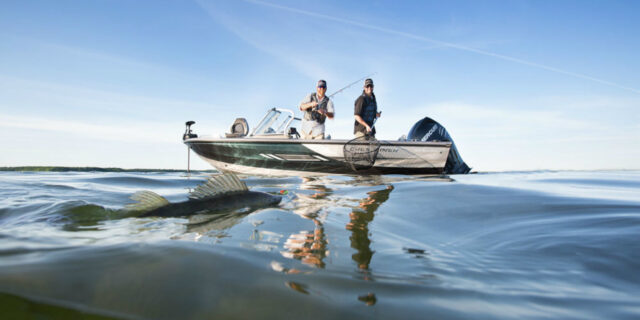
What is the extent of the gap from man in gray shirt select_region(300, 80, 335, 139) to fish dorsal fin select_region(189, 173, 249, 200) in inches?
202

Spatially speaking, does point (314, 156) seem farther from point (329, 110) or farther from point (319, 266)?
point (319, 266)

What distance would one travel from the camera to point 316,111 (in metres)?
8.30

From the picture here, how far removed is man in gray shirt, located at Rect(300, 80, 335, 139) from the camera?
8.06 meters

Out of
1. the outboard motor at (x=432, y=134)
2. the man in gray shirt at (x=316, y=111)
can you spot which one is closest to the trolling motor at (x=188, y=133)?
the man in gray shirt at (x=316, y=111)

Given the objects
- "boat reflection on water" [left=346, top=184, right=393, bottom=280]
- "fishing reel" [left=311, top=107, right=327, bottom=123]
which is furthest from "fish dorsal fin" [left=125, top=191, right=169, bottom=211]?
"fishing reel" [left=311, top=107, right=327, bottom=123]

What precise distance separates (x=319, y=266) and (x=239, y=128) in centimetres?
972

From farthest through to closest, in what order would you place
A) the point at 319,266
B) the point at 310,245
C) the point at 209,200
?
the point at 209,200 → the point at 310,245 → the point at 319,266

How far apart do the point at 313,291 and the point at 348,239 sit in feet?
2.73

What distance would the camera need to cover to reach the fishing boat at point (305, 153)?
8.55 meters

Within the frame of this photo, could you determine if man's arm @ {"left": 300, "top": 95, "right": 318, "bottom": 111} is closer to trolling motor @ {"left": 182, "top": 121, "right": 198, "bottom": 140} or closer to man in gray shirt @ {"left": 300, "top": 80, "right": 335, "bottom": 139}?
man in gray shirt @ {"left": 300, "top": 80, "right": 335, "bottom": 139}

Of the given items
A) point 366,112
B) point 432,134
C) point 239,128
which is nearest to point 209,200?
point 366,112

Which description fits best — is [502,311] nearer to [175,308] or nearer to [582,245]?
[175,308]

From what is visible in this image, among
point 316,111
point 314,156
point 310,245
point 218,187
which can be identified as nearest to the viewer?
point 310,245

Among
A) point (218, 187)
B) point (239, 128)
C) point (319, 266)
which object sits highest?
point (239, 128)
